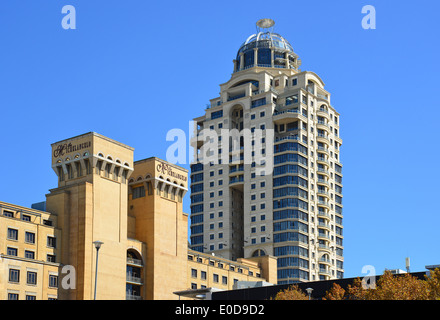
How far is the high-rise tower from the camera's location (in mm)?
156750

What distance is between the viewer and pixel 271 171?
160250mm

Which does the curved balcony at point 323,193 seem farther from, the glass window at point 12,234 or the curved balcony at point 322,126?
the glass window at point 12,234

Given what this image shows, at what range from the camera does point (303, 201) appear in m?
159

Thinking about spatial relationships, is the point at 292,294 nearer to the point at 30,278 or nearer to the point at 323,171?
the point at 30,278

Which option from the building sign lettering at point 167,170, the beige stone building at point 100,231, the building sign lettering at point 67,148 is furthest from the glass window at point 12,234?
the building sign lettering at point 167,170

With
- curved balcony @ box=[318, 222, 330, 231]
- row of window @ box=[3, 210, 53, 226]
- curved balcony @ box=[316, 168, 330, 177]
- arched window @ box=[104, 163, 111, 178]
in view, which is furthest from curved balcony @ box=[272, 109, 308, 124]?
row of window @ box=[3, 210, 53, 226]

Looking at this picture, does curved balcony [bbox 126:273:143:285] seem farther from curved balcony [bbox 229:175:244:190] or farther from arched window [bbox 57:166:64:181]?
curved balcony [bbox 229:175:244:190]

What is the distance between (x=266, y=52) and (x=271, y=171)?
118ft

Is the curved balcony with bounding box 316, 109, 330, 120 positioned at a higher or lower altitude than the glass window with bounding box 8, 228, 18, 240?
higher

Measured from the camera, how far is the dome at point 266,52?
583 feet

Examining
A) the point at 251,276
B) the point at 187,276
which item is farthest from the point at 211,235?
the point at 187,276

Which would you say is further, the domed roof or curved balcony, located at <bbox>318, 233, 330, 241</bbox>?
the domed roof

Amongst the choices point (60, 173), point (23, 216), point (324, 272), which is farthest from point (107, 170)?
point (324, 272)

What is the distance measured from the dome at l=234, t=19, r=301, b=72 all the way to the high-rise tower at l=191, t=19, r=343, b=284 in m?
0.29
